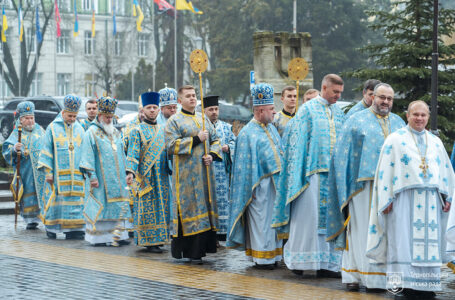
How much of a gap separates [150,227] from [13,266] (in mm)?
2069

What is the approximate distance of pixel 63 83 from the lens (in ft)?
227

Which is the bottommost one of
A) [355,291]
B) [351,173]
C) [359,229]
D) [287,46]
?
[355,291]

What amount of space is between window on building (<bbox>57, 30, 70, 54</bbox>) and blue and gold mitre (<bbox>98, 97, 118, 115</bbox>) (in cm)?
5413

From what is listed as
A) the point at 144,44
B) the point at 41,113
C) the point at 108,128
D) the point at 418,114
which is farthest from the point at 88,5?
the point at 418,114

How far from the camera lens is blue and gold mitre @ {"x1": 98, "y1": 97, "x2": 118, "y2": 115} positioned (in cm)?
1294

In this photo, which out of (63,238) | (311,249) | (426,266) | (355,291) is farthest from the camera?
(63,238)

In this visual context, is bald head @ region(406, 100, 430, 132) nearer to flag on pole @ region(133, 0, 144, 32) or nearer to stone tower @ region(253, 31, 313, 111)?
stone tower @ region(253, 31, 313, 111)

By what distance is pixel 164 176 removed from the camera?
12148 millimetres

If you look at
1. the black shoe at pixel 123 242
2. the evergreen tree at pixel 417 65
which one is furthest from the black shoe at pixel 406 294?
the evergreen tree at pixel 417 65

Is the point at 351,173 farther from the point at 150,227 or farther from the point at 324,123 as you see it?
the point at 150,227

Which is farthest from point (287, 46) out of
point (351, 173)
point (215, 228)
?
point (351, 173)
